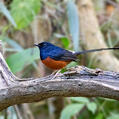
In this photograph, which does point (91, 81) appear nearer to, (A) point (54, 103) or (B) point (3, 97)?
(B) point (3, 97)

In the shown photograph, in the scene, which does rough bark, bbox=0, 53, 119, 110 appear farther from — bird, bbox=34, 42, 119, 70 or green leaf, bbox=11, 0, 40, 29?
green leaf, bbox=11, 0, 40, 29

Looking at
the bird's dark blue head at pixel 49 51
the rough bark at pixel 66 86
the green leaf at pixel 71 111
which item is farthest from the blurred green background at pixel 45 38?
the rough bark at pixel 66 86

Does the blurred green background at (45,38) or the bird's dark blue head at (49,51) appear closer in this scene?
the bird's dark blue head at (49,51)

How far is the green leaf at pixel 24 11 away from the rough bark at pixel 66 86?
1.72m

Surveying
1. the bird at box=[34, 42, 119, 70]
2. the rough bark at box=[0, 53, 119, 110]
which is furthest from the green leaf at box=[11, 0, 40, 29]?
the rough bark at box=[0, 53, 119, 110]

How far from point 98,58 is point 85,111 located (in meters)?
1.26

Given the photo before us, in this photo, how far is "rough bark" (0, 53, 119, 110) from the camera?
83.7 inches

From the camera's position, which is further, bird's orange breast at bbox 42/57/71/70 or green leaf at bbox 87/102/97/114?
green leaf at bbox 87/102/97/114

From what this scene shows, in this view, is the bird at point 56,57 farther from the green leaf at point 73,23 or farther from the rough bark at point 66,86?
the rough bark at point 66,86

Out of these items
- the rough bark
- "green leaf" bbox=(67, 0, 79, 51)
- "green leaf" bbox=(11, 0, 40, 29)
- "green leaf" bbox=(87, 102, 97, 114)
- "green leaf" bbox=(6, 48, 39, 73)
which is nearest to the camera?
the rough bark

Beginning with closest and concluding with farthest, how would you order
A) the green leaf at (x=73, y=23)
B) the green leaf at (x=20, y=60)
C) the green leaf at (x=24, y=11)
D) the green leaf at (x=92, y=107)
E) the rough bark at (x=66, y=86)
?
the rough bark at (x=66, y=86)
the green leaf at (x=20, y=60)
the green leaf at (x=92, y=107)
the green leaf at (x=73, y=23)
the green leaf at (x=24, y=11)

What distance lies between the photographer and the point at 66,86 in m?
2.18

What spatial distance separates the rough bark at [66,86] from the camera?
83.7 inches

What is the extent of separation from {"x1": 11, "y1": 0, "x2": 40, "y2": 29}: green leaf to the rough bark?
5.63 ft
